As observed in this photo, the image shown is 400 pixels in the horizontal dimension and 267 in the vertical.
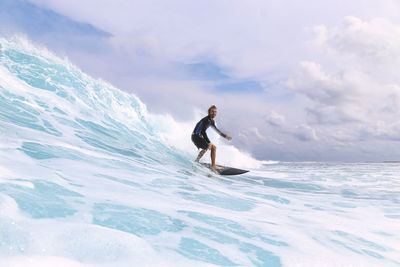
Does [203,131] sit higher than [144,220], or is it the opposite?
[203,131]

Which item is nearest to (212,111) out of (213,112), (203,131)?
(213,112)

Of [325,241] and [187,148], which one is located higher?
[187,148]

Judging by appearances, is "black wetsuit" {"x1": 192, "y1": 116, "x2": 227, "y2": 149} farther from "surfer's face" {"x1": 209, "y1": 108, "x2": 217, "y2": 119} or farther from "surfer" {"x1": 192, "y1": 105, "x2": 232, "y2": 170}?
"surfer's face" {"x1": 209, "y1": 108, "x2": 217, "y2": 119}

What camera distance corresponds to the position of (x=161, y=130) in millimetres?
22359

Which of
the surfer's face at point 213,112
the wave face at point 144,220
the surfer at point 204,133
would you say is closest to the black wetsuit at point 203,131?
the surfer at point 204,133

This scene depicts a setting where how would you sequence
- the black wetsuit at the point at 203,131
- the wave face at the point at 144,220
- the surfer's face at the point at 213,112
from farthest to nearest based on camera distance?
the black wetsuit at the point at 203,131
the surfer's face at the point at 213,112
the wave face at the point at 144,220

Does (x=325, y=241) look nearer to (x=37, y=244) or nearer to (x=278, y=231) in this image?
(x=278, y=231)

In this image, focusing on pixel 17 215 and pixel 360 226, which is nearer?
pixel 17 215

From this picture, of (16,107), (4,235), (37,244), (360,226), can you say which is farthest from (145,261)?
(16,107)

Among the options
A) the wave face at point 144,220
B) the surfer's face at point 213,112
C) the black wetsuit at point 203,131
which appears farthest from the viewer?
the black wetsuit at point 203,131

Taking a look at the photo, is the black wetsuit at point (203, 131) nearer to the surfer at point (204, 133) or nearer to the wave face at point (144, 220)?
the surfer at point (204, 133)

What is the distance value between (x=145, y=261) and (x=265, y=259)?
1.16 metres

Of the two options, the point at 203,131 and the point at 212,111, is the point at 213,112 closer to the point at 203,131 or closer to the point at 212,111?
the point at 212,111

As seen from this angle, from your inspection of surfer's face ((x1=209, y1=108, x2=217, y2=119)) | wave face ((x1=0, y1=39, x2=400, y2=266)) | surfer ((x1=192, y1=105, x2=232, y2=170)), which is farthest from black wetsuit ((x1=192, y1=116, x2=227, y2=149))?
wave face ((x1=0, y1=39, x2=400, y2=266))
